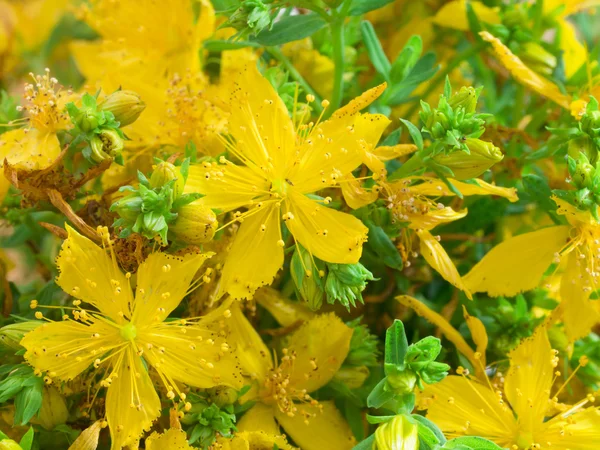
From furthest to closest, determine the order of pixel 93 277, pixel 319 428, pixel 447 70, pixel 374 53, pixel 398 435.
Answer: pixel 447 70
pixel 374 53
pixel 319 428
pixel 93 277
pixel 398 435

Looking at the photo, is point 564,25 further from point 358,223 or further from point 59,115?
point 59,115

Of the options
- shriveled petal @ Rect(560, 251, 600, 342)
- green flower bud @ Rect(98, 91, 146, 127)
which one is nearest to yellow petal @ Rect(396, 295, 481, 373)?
shriveled petal @ Rect(560, 251, 600, 342)

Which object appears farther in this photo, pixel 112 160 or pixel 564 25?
pixel 564 25

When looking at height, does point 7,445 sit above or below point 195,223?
below

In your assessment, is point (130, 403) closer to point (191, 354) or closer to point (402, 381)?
point (191, 354)

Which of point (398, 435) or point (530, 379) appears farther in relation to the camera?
point (530, 379)

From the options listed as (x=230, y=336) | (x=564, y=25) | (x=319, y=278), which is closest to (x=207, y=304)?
(x=230, y=336)

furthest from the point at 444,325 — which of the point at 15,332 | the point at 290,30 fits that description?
the point at 15,332

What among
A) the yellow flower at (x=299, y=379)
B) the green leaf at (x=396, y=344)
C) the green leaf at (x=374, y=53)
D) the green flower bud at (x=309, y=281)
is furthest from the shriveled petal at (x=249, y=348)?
the green leaf at (x=374, y=53)
